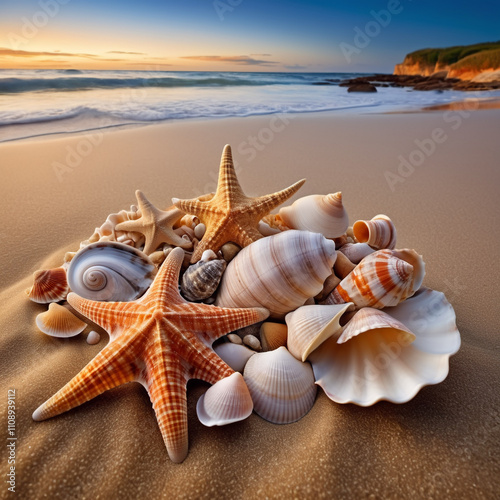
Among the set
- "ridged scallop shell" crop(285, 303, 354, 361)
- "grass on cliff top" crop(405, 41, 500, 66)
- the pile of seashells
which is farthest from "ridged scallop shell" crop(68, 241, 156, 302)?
"grass on cliff top" crop(405, 41, 500, 66)

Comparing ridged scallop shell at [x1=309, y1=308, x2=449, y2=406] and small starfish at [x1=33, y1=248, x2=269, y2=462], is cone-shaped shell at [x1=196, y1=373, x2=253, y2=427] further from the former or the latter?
ridged scallop shell at [x1=309, y1=308, x2=449, y2=406]

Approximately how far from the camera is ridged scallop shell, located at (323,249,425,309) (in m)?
1.92

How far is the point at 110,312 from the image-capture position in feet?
6.02

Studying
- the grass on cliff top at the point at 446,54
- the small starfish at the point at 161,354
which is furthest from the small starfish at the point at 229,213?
the grass on cliff top at the point at 446,54

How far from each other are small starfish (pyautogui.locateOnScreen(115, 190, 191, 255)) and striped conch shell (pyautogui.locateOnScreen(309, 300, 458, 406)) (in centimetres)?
125

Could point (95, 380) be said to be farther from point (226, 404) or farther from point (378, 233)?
point (378, 233)

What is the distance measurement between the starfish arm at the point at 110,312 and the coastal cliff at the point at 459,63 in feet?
87.0

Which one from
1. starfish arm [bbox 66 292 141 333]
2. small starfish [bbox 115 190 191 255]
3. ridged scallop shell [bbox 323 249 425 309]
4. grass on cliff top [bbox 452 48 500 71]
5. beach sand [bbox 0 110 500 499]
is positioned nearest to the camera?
beach sand [bbox 0 110 500 499]

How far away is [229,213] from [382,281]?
1018mm

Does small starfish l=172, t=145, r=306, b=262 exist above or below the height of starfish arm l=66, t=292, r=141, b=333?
above

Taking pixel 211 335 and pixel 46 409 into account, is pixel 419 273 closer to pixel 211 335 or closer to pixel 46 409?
pixel 211 335

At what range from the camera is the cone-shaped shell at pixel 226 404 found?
4.94 feet

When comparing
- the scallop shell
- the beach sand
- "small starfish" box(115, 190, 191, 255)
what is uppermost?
"small starfish" box(115, 190, 191, 255)

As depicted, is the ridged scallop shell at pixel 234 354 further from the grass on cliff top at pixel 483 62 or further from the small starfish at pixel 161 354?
the grass on cliff top at pixel 483 62
